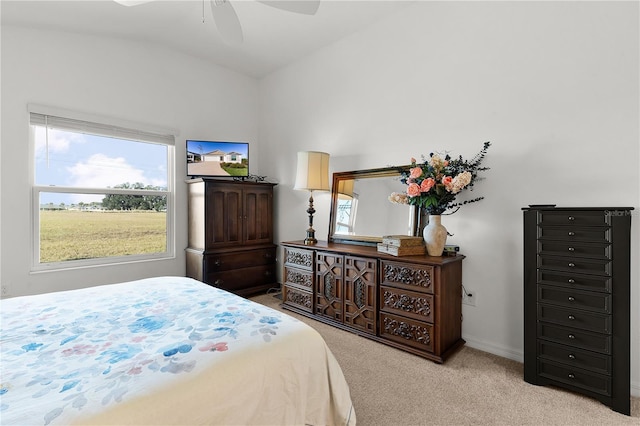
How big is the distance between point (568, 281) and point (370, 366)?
141cm

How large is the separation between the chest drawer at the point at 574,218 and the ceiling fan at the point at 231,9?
1909 mm

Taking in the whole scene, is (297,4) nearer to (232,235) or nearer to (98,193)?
(232,235)

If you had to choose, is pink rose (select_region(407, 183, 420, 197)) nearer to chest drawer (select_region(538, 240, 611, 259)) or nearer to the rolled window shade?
chest drawer (select_region(538, 240, 611, 259))

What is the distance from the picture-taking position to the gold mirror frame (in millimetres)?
2960

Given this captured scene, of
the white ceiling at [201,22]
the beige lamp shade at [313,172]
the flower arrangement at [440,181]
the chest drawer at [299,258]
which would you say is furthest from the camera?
the beige lamp shade at [313,172]

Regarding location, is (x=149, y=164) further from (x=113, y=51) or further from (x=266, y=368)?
(x=266, y=368)

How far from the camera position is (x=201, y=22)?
3.27 metres

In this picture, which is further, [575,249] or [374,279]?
[374,279]

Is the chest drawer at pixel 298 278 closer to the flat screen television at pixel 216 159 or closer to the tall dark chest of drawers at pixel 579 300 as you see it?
the flat screen television at pixel 216 159

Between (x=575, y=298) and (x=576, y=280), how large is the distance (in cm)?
11

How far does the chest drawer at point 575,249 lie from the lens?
1.81 metres

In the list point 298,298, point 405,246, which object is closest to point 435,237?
point 405,246

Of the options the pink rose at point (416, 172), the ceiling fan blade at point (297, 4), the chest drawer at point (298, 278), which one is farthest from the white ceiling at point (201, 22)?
the chest drawer at point (298, 278)

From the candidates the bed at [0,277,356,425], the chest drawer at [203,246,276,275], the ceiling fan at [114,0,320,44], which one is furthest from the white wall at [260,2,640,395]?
the bed at [0,277,356,425]
